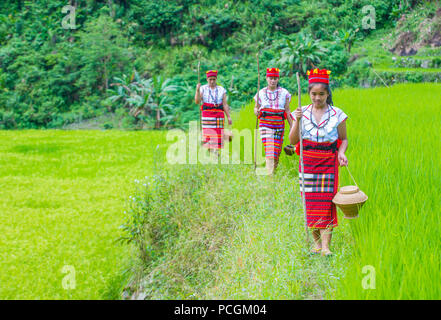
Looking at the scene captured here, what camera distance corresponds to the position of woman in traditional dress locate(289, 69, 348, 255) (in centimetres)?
305

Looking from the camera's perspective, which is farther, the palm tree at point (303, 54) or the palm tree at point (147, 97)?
the palm tree at point (303, 54)

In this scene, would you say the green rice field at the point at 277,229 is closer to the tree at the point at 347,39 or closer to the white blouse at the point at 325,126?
the white blouse at the point at 325,126

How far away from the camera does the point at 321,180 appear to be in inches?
122

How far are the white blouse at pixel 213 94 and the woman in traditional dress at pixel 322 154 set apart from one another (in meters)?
2.91

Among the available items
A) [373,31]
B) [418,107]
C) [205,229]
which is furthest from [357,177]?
[373,31]

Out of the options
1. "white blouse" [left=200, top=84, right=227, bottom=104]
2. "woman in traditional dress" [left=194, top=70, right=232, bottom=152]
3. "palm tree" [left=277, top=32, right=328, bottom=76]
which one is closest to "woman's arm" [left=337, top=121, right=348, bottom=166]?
"woman in traditional dress" [left=194, top=70, right=232, bottom=152]

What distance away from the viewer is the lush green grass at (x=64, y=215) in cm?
387

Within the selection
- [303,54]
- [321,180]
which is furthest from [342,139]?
[303,54]

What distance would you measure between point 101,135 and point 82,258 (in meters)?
8.14

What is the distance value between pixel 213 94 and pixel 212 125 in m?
0.43

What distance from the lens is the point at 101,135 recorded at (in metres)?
12.0

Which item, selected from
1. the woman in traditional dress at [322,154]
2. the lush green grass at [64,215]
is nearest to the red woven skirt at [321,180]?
the woman in traditional dress at [322,154]

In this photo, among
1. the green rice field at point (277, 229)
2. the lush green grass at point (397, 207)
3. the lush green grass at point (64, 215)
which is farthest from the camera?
the lush green grass at point (64, 215)

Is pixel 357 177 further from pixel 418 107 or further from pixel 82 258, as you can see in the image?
pixel 418 107
